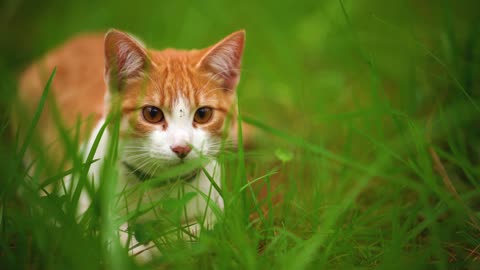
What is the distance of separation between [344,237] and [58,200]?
1.12 metres

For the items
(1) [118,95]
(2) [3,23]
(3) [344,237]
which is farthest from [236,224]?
(2) [3,23]

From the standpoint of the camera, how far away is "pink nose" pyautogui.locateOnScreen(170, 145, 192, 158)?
5.24 feet

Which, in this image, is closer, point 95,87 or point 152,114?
point 152,114

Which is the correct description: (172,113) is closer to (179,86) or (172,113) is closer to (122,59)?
(179,86)

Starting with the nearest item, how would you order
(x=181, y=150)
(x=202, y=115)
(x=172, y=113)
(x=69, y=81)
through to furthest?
(x=181, y=150) → (x=172, y=113) → (x=202, y=115) → (x=69, y=81)

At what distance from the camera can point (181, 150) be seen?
1599mm

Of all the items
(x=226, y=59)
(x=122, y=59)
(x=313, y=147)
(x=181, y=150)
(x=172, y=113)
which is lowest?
(x=313, y=147)

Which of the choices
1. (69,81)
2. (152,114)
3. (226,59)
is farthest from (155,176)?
(69,81)

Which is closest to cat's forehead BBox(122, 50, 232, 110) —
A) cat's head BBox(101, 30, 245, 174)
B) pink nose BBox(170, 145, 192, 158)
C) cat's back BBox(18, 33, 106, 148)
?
cat's head BBox(101, 30, 245, 174)

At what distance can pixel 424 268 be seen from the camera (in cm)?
145

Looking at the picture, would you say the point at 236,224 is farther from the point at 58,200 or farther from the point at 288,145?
the point at 288,145

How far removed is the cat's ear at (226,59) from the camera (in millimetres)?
1858

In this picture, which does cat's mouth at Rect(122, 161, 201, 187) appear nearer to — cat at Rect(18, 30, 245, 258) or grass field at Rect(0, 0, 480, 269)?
cat at Rect(18, 30, 245, 258)

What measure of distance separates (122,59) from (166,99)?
291mm
